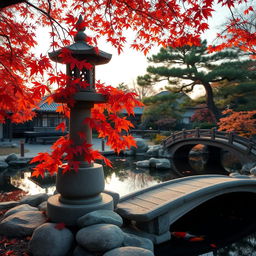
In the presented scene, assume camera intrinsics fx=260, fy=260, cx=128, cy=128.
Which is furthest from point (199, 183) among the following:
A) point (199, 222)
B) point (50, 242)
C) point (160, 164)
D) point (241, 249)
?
point (160, 164)

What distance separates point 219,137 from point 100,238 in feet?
38.2

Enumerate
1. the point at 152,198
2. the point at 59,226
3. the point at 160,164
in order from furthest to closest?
1. the point at 160,164
2. the point at 152,198
3. the point at 59,226

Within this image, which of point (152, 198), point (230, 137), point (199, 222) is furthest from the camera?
point (230, 137)

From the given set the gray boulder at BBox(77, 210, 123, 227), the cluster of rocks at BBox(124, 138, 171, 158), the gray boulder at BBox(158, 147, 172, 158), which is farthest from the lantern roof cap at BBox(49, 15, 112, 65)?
the gray boulder at BBox(158, 147, 172, 158)

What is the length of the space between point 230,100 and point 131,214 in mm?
18809

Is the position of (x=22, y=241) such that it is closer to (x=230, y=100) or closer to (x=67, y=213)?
(x=67, y=213)

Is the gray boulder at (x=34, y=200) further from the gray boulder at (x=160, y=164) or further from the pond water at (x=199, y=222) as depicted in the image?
the gray boulder at (x=160, y=164)

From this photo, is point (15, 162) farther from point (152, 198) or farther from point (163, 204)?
point (163, 204)

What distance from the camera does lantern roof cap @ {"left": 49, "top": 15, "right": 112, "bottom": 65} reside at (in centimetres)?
418

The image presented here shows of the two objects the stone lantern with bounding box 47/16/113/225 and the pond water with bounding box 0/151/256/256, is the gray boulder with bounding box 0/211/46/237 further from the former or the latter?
the pond water with bounding box 0/151/256/256

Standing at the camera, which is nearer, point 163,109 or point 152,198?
point 152,198

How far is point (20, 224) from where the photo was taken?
13.7 ft

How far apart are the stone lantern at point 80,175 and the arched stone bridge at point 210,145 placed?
388 inches

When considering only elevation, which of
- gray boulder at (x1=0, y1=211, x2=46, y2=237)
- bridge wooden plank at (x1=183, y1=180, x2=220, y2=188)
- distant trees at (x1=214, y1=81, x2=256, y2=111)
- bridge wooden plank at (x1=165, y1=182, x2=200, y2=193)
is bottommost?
gray boulder at (x1=0, y1=211, x2=46, y2=237)
